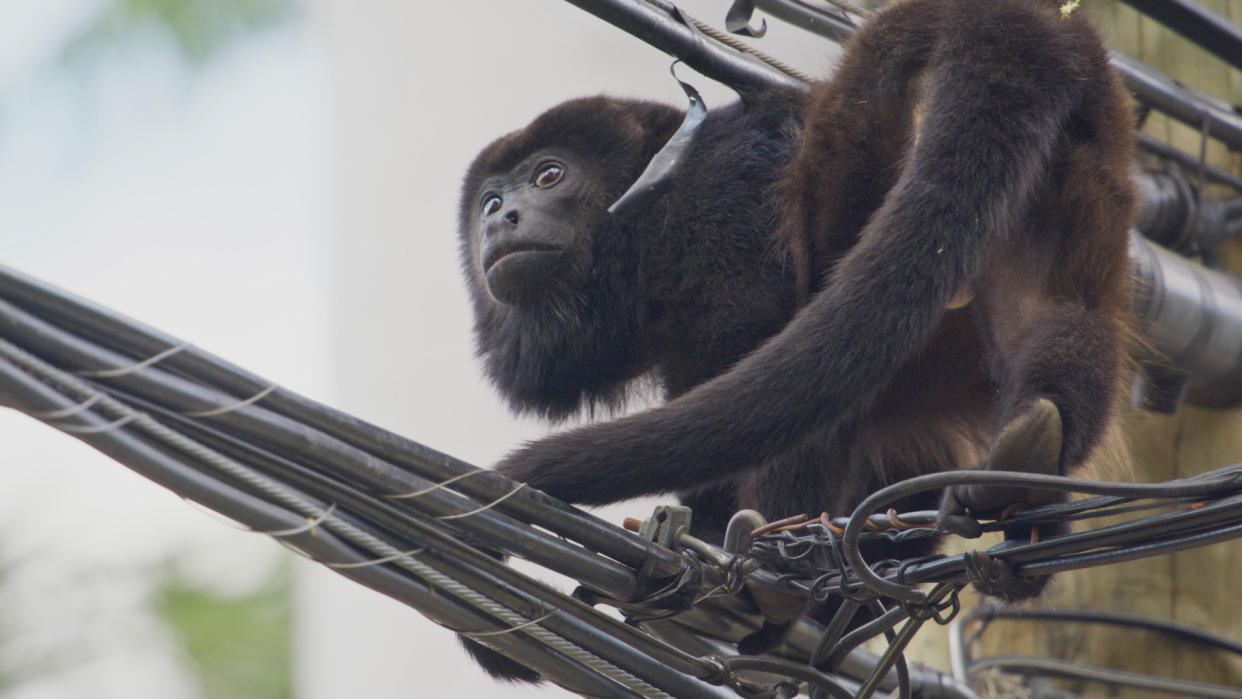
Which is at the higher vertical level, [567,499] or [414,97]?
[414,97]

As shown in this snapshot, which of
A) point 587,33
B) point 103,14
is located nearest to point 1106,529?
point 587,33

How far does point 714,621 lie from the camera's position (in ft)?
6.86

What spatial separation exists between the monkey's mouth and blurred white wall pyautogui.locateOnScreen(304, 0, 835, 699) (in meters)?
2.22

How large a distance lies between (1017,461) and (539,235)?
1.23 m

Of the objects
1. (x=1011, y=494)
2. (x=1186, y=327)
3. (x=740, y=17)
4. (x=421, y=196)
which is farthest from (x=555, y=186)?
(x=421, y=196)

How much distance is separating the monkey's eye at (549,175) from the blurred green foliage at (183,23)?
44.6ft

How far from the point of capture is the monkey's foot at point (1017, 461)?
5.93ft

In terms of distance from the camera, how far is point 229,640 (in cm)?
1443

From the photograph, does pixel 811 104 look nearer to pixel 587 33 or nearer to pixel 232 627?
pixel 587 33

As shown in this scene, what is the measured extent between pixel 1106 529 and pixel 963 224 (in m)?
0.52

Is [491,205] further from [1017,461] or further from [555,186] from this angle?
[1017,461]

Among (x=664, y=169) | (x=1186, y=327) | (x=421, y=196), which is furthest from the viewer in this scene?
(x=421, y=196)

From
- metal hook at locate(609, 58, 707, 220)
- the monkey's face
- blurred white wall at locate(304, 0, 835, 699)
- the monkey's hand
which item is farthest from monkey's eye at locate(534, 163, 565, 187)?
blurred white wall at locate(304, 0, 835, 699)

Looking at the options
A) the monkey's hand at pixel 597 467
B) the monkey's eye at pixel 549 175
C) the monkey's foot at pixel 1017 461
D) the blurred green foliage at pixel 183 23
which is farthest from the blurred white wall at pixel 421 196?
the blurred green foliage at pixel 183 23
